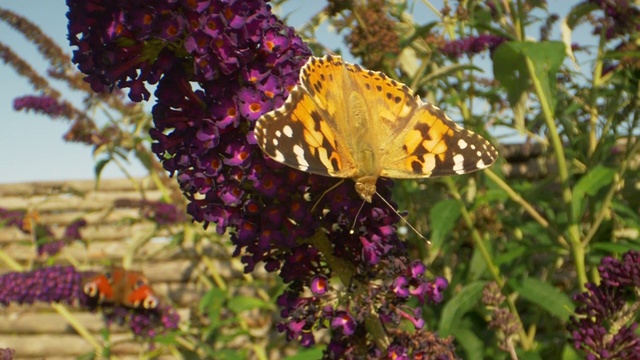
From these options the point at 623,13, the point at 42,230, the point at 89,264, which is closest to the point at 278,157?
the point at 623,13

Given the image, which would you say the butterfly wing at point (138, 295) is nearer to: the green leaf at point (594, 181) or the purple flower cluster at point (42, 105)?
the purple flower cluster at point (42, 105)

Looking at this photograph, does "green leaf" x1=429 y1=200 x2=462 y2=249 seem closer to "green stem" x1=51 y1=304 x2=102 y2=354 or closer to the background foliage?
the background foliage

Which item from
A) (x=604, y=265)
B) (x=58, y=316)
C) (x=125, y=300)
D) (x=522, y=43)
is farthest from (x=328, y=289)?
(x=58, y=316)

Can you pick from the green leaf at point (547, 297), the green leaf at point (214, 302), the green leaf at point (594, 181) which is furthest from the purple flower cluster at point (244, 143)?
the green leaf at point (214, 302)

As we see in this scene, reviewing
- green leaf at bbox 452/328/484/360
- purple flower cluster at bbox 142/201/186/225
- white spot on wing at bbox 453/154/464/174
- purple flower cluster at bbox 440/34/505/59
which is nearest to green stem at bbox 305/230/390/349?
white spot on wing at bbox 453/154/464/174

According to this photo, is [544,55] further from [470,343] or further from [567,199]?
[470,343]

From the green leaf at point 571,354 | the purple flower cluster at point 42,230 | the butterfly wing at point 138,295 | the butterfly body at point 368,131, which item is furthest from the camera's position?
the purple flower cluster at point 42,230
